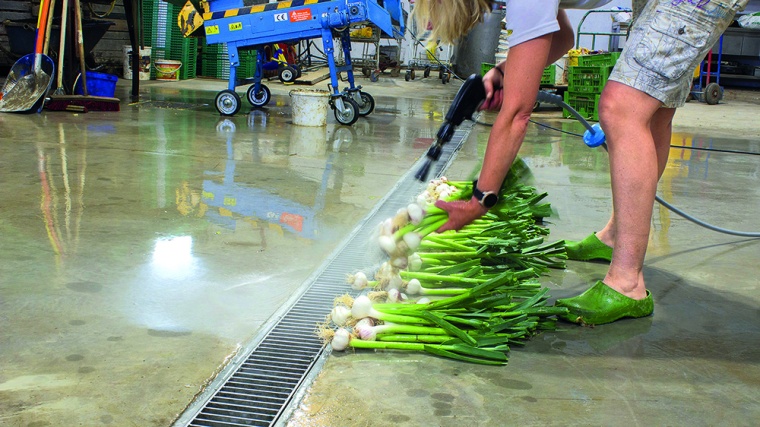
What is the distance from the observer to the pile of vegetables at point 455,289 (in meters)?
2.01

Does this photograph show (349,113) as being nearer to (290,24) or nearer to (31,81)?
(290,24)

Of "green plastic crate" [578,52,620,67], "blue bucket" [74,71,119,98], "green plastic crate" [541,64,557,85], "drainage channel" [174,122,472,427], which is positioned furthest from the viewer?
"green plastic crate" [541,64,557,85]

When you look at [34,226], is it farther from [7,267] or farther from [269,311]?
[269,311]

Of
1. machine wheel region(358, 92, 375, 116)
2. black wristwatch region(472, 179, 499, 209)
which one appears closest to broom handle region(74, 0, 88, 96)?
machine wheel region(358, 92, 375, 116)

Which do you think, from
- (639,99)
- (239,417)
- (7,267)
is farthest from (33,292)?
(639,99)

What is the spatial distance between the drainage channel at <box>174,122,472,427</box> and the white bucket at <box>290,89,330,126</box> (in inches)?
158

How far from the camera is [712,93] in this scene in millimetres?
11195

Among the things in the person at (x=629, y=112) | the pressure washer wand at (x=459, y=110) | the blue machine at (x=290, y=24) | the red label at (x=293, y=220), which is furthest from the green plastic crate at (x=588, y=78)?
the pressure washer wand at (x=459, y=110)

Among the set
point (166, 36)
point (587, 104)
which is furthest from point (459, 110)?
point (166, 36)

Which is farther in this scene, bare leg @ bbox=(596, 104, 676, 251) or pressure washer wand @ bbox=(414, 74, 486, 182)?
bare leg @ bbox=(596, 104, 676, 251)

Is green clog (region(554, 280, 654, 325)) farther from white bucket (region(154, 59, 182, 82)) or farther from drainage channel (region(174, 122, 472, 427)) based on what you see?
white bucket (region(154, 59, 182, 82))

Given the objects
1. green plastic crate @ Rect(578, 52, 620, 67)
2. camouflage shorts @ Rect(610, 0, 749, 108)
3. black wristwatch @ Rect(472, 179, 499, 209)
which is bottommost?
black wristwatch @ Rect(472, 179, 499, 209)

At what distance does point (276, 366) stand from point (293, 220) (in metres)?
1.47

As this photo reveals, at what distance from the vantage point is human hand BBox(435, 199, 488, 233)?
7.38 ft
